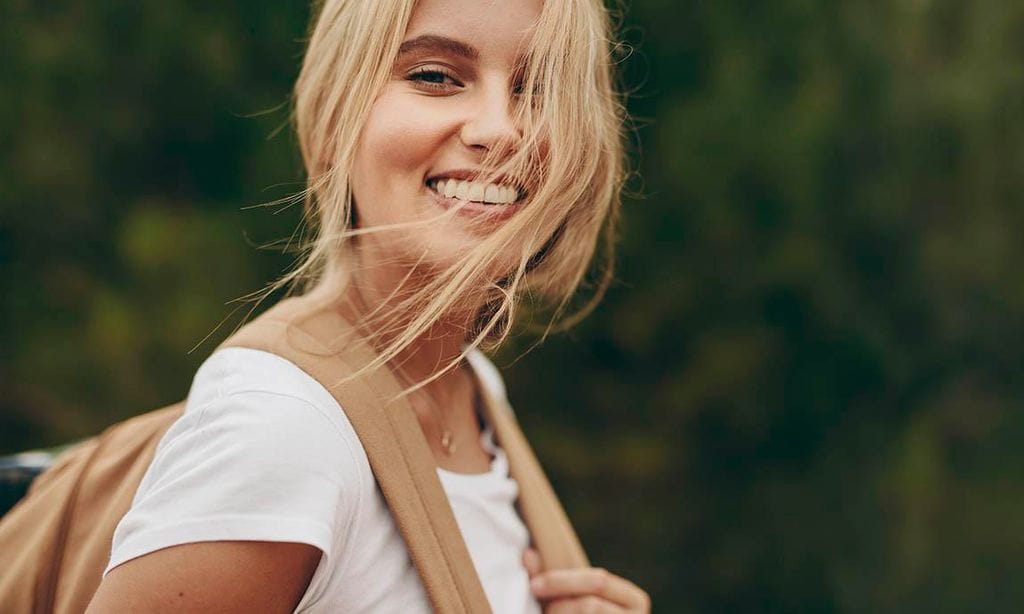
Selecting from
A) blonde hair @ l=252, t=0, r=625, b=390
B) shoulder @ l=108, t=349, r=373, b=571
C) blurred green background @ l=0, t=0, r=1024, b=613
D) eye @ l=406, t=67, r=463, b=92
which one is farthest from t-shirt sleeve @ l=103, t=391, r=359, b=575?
blurred green background @ l=0, t=0, r=1024, b=613

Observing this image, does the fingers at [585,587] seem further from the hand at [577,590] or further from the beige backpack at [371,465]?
the beige backpack at [371,465]

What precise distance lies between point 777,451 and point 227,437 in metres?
2.05

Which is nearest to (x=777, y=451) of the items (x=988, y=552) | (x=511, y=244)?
(x=988, y=552)

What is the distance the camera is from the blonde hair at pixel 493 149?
1.07 meters

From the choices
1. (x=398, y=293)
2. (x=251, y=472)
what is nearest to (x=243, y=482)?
(x=251, y=472)

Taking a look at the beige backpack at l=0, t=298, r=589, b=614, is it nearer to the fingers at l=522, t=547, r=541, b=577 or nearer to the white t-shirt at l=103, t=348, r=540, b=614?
the white t-shirt at l=103, t=348, r=540, b=614

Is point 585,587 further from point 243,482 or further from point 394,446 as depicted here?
point 243,482

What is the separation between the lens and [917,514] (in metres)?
2.66

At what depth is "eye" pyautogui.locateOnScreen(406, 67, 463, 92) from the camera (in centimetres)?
108

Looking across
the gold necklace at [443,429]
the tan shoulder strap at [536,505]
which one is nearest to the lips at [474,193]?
the gold necklace at [443,429]

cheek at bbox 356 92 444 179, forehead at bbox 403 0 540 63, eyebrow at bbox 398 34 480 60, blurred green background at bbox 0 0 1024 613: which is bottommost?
blurred green background at bbox 0 0 1024 613

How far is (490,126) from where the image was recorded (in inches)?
42.1

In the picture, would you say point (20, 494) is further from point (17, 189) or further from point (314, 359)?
point (17, 189)

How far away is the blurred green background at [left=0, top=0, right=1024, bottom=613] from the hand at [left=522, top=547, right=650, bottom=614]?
3.76 ft
